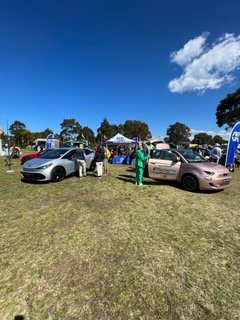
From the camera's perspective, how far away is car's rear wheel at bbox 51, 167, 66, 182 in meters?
10.7

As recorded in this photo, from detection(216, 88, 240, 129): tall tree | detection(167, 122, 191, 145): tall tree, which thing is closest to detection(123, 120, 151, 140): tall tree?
detection(167, 122, 191, 145): tall tree

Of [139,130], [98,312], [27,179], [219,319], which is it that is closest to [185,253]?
[219,319]

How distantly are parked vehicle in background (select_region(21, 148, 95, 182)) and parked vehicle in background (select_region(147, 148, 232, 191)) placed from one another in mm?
3607

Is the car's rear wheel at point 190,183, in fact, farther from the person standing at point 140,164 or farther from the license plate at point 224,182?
the person standing at point 140,164

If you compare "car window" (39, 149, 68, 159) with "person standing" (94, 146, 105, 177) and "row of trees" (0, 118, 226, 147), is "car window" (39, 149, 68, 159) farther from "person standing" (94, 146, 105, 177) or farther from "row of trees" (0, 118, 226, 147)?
"row of trees" (0, 118, 226, 147)

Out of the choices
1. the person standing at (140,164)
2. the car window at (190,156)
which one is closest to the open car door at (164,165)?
the car window at (190,156)

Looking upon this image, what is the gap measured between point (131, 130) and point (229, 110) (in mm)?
49905

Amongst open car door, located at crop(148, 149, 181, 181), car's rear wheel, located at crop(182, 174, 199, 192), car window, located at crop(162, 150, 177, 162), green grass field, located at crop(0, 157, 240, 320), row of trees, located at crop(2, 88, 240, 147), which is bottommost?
green grass field, located at crop(0, 157, 240, 320)

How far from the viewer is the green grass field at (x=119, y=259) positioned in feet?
10.8

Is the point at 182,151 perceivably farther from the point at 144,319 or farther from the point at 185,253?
the point at 144,319

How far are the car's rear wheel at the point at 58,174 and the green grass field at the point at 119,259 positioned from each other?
2.71 m

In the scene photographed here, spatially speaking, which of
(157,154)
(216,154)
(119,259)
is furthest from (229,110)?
(119,259)

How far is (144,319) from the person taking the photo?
3.06 metres

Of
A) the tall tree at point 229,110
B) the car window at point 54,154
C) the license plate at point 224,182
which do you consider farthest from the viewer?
the tall tree at point 229,110
